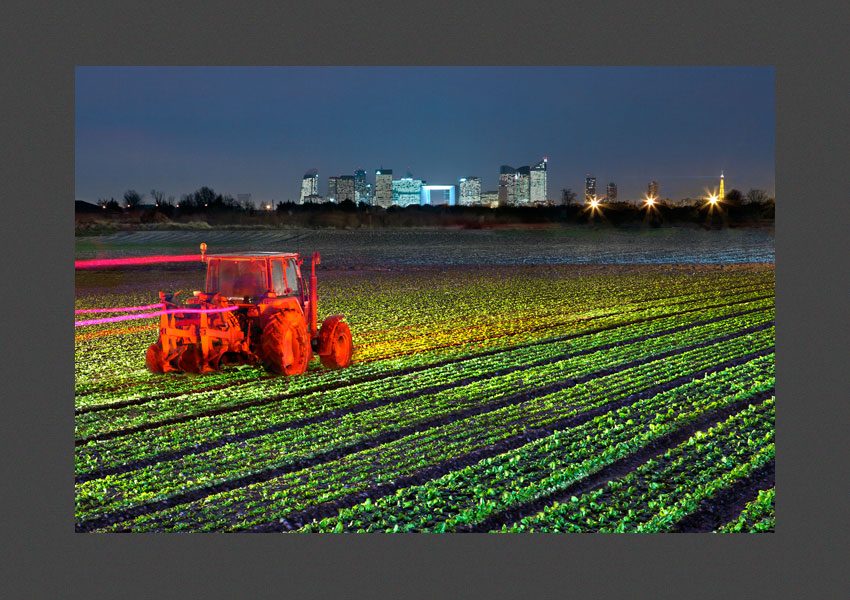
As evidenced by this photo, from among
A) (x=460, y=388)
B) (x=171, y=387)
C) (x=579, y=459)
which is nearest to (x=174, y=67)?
(x=171, y=387)

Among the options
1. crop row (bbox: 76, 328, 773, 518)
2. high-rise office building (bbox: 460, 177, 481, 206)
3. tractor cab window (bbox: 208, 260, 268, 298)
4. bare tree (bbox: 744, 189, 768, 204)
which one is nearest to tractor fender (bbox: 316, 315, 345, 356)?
tractor cab window (bbox: 208, 260, 268, 298)

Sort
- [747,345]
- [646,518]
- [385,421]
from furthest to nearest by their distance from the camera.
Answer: [747,345] → [385,421] → [646,518]

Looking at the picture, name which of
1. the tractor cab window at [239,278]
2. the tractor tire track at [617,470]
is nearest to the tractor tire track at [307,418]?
the tractor cab window at [239,278]

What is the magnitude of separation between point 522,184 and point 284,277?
353 cm

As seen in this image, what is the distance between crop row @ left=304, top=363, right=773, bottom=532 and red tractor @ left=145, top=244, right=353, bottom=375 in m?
3.67

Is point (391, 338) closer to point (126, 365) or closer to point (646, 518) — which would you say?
point (126, 365)

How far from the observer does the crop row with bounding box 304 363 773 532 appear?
31.9ft

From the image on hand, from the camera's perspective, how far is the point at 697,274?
2455 cm

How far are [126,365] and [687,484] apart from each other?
8636 mm

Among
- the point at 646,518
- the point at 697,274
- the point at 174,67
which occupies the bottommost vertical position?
the point at 646,518

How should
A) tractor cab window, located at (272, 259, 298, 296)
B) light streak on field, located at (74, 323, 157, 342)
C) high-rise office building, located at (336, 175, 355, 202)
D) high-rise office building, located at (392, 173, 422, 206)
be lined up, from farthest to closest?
light streak on field, located at (74, 323, 157, 342) < high-rise office building, located at (336, 175, 355, 202) < high-rise office building, located at (392, 173, 422, 206) < tractor cab window, located at (272, 259, 298, 296)

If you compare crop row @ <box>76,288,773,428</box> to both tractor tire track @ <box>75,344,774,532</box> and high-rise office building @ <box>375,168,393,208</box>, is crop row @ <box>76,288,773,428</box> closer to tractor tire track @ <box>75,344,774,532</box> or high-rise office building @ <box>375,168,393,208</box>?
tractor tire track @ <box>75,344,774,532</box>

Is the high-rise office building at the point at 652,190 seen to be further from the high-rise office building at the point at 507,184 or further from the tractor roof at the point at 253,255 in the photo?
the tractor roof at the point at 253,255

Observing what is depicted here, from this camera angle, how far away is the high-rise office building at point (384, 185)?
1416 centimetres
